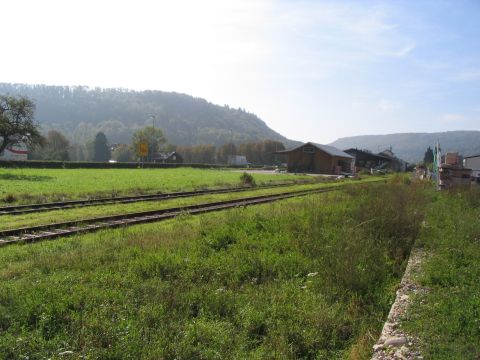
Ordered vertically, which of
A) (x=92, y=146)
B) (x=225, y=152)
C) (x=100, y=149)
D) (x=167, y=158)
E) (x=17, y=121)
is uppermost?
(x=92, y=146)

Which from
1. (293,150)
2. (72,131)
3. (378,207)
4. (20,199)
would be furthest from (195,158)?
(378,207)

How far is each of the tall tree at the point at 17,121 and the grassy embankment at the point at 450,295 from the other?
138 feet

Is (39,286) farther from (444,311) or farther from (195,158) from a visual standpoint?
(195,158)

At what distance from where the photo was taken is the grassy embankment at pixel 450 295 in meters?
4.55

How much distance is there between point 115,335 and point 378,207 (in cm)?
838

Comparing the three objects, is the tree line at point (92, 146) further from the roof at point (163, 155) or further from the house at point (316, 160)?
the house at point (316, 160)

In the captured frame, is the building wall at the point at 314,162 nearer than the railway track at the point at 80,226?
No

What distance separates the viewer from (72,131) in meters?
196

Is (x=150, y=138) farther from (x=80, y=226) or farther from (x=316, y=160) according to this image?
(x=80, y=226)

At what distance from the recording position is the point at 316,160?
74438 millimetres

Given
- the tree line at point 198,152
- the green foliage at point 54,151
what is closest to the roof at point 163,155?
the tree line at point 198,152

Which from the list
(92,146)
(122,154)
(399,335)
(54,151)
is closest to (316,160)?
(54,151)

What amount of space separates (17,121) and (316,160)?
156ft

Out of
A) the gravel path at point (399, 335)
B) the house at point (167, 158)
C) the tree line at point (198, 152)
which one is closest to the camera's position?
the gravel path at point (399, 335)
